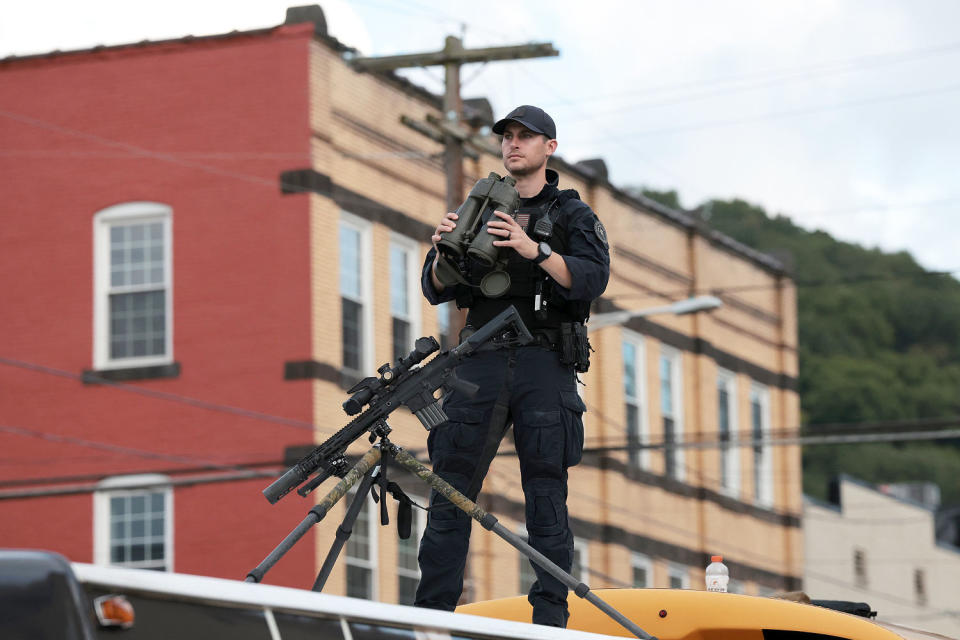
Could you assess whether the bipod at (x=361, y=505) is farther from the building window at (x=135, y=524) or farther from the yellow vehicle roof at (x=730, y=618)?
the building window at (x=135, y=524)

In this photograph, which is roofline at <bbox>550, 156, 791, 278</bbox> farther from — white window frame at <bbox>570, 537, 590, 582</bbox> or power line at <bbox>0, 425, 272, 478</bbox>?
power line at <bbox>0, 425, 272, 478</bbox>

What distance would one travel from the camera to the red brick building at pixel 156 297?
2417cm

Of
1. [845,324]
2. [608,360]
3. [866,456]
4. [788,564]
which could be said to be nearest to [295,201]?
[608,360]

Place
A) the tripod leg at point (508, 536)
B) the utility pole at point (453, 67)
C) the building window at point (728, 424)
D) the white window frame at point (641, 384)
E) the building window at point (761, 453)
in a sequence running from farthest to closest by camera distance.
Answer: the building window at point (761, 453), the building window at point (728, 424), the white window frame at point (641, 384), the utility pole at point (453, 67), the tripod leg at point (508, 536)

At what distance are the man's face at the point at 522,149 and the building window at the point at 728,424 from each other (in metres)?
28.6

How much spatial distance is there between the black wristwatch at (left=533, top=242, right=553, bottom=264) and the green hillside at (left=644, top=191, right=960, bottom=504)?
53.9 m

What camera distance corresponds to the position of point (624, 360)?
32.6m

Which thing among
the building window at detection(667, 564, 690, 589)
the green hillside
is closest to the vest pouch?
the building window at detection(667, 564, 690, 589)

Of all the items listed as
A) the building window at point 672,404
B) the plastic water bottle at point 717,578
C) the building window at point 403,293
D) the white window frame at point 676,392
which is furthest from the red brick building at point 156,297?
the plastic water bottle at point 717,578

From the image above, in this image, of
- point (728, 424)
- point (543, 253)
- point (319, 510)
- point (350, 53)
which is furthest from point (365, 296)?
point (319, 510)

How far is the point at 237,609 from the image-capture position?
468 centimetres

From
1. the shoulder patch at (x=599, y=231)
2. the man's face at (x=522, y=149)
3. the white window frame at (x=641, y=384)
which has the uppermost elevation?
the white window frame at (x=641, y=384)

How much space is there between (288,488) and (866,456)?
81.2 m

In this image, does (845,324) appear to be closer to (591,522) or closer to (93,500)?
(591,522)
